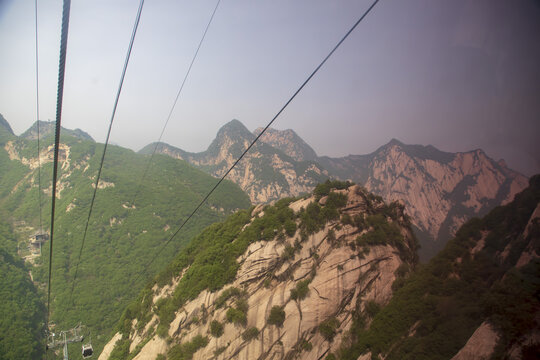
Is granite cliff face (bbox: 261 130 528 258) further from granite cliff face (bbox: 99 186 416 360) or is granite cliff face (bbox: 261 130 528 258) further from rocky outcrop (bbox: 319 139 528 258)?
granite cliff face (bbox: 99 186 416 360)

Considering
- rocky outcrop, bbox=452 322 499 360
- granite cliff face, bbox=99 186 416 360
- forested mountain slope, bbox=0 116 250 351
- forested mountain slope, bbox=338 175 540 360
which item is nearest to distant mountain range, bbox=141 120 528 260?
forested mountain slope, bbox=338 175 540 360

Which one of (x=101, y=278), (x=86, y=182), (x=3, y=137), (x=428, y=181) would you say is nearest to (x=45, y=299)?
(x=101, y=278)

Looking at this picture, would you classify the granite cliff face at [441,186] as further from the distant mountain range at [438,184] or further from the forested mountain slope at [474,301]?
the forested mountain slope at [474,301]

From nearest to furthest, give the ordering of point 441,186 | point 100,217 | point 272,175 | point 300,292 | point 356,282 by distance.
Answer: point 441,186 → point 300,292 → point 356,282 → point 100,217 → point 272,175

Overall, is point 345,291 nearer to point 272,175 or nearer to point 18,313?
point 18,313

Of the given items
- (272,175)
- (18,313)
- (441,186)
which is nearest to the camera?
(441,186)

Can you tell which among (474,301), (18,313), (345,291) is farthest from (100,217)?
(474,301)
